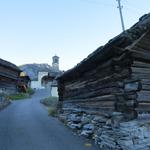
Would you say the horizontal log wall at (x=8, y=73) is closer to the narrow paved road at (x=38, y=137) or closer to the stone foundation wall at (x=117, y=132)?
the narrow paved road at (x=38, y=137)

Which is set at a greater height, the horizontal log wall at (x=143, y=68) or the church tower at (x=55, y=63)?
the church tower at (x=55, y=63)

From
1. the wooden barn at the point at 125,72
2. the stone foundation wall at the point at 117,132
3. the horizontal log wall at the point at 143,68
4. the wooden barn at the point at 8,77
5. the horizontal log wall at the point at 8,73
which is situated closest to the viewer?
the stone foundation wall at the point at 117,132

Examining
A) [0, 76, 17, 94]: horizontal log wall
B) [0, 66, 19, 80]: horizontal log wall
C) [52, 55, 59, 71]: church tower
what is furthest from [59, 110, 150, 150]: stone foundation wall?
[52, 55, 59, 71]: church tower

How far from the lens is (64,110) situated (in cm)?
1761

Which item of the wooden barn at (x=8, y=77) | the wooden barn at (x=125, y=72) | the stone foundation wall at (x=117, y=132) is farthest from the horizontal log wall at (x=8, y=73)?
the wooden barn at (x=125, y=72)

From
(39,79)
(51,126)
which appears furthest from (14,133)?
(39,79)

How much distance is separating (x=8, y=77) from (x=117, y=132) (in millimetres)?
30863

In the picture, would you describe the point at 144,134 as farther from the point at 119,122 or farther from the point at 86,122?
the point at 86,122

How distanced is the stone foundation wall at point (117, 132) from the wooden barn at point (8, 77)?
1002 inches

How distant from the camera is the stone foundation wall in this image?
895 cm

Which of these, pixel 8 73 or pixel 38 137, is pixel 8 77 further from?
pixel 38 137

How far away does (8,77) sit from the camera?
3841 cm

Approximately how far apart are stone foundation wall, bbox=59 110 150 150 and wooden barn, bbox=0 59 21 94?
83.5ft

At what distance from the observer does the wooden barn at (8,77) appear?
1440 inches
